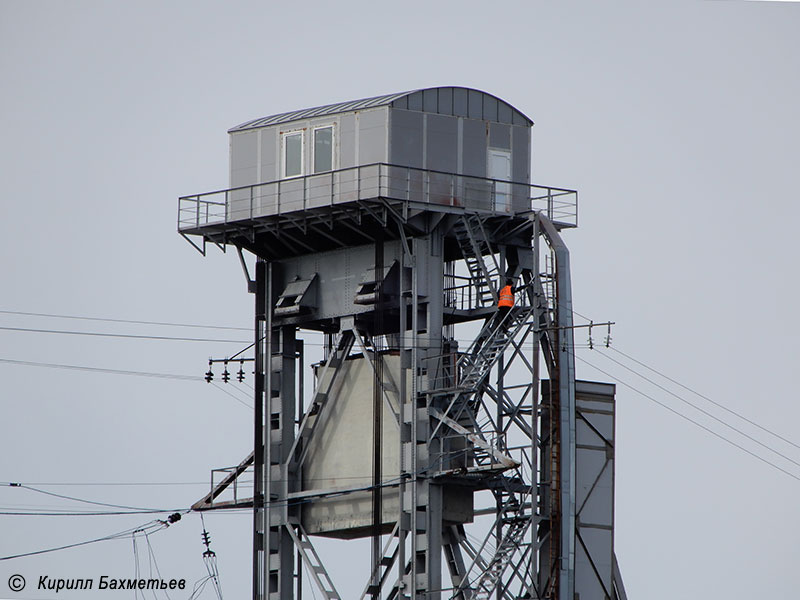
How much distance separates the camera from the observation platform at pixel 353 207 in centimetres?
9638

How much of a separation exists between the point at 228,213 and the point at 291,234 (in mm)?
2232

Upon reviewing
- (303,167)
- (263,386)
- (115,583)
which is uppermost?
(303,167)

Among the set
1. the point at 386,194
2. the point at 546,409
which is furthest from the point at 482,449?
the point at 386,194

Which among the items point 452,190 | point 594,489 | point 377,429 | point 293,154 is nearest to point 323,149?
point 293,154

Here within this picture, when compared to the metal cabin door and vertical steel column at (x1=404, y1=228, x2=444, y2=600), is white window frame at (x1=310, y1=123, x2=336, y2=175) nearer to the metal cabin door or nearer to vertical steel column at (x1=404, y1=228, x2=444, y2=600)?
vertical steel column at (x1=404, y1=228, x2=444, y2=600)

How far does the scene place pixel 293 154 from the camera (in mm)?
99375

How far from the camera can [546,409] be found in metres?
95.5

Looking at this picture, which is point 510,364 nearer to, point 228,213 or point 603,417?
point 603,417

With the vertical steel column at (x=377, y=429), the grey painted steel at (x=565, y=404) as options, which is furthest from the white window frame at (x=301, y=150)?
the grey painted steel at (x=565, y=404)

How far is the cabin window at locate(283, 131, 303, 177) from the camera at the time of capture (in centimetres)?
9912

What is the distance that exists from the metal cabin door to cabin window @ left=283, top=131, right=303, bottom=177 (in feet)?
20.1

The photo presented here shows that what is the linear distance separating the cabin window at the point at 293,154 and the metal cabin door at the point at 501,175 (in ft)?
20.1

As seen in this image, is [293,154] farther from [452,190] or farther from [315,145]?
[452,190]

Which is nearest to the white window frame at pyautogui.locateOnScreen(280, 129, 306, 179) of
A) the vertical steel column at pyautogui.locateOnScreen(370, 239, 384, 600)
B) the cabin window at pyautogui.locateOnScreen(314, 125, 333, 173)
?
the cabin window at pyautogui.locateOnScreen(314, 125, 333, 173)
